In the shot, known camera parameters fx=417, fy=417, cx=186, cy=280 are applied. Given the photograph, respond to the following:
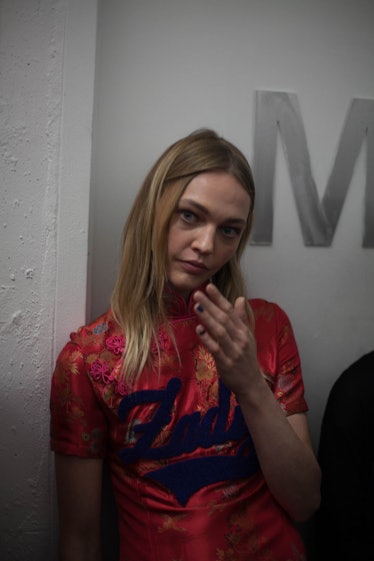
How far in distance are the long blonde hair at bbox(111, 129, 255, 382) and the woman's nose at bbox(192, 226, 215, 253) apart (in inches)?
2.7

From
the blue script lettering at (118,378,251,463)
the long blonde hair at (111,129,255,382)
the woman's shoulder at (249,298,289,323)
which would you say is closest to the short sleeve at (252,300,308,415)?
the woman's shoulder at (249,298,289,323)

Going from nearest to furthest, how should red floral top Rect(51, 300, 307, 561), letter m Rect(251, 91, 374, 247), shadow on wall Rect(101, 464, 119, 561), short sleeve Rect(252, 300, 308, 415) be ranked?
red floral top Rect(51, 300, 307, 561), short sleeve Rect(252, 300, 308, 415), shadow on wall Rect(101, 464, 119, 561), letter m Rect(251, 91, 374, 247)

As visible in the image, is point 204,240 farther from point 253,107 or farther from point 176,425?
point 253,107

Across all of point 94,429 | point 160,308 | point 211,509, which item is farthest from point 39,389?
point 211,509

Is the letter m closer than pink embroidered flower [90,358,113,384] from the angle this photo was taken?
No

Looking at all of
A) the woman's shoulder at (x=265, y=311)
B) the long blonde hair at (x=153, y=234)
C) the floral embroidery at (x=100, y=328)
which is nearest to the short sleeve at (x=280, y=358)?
the woman's shoulder at (x=265, y=311)

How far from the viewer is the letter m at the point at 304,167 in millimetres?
1289

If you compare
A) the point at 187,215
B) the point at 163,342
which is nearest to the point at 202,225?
the point at 187,215

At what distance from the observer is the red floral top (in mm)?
831

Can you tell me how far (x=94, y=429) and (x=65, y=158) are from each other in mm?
625

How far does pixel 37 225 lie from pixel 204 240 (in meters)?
0.42

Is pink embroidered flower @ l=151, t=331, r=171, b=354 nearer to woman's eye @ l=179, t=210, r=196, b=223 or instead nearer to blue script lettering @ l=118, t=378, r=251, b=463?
blue script lettering @ l=118, t=378, r=251, b=463

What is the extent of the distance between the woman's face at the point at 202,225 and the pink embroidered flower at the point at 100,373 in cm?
23

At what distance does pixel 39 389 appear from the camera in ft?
3.29
